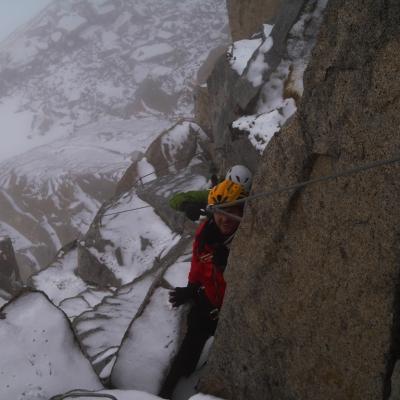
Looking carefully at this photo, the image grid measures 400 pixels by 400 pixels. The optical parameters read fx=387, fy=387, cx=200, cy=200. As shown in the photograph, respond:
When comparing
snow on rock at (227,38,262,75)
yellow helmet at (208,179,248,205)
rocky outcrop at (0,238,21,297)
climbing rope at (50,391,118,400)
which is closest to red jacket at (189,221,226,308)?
yellow helmet at (208,179,248,205)

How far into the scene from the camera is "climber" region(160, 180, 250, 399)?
335cm

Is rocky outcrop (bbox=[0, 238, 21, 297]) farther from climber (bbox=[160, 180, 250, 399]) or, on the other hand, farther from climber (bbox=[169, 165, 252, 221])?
climber (bbox=[160, 180, 250, 399])

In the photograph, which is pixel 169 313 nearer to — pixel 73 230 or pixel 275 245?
pixel 275 245

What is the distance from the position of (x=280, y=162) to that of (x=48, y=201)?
251 feet

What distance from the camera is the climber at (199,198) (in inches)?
147

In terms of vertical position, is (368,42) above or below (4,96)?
above

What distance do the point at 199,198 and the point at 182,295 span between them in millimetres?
1103

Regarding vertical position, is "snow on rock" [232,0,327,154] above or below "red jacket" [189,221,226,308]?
below

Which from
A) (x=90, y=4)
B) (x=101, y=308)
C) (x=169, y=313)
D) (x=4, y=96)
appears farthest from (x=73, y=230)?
(x=90, y=4)

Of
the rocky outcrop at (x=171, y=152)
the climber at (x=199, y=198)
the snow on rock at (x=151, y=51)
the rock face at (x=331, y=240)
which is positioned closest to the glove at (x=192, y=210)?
the climber at (x=199, y=198)

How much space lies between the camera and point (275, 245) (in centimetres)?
262

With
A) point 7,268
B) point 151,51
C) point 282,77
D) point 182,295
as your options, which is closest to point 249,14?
point 282,77

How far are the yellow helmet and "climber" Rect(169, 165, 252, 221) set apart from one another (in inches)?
10.6

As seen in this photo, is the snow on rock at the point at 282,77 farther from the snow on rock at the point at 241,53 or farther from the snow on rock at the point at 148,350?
the snow on rock at the point at 148,350
